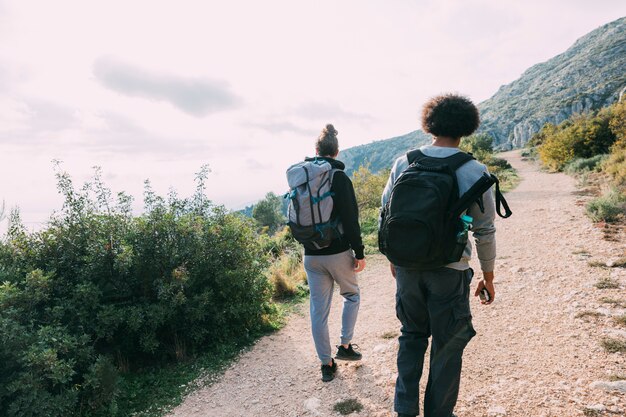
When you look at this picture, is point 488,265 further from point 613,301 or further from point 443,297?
point 613,301

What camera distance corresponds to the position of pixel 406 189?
2.27 m

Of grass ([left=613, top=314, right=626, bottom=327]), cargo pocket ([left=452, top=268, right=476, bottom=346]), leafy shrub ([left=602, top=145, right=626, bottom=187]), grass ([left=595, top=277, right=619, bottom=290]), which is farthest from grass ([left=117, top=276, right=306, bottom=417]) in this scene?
leafy shrub ([left=602, top=145, right=626, bottom=187])

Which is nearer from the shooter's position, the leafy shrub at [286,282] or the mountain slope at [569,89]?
the leafy shrub at [286,282]

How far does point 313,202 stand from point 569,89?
131 m

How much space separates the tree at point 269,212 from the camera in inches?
1843

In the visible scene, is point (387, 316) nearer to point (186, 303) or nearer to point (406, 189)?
point (186, 303)

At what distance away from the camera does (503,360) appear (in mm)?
3535

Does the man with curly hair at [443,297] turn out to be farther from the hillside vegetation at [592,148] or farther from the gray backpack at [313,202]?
the hillside vegetation at [592,148]

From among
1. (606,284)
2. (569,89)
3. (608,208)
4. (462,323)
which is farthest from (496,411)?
(569,89)

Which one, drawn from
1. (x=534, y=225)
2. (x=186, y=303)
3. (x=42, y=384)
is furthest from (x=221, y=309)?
(x=534, y=225)

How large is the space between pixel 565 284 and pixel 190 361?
17.4ft

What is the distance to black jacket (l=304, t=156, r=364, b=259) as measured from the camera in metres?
3.28

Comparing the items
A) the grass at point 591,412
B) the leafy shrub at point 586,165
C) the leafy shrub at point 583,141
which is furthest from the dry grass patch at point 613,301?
the leafy shrub at point 583,141

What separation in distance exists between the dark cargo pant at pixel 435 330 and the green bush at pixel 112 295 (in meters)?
2.90
